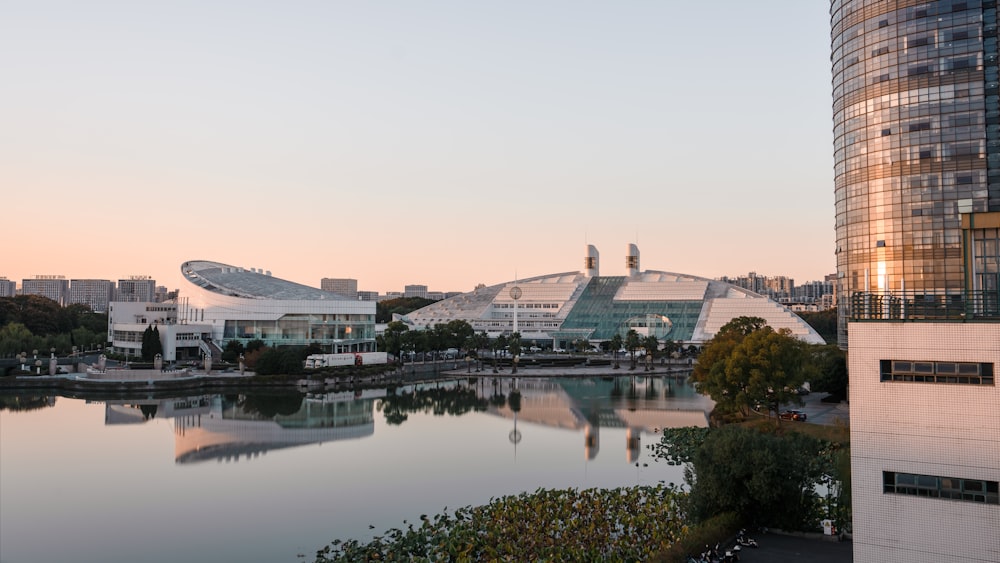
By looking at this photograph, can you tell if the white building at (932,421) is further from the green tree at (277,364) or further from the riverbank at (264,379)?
the green tree at (277,364)

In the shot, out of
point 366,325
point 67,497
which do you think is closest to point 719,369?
point 67,497

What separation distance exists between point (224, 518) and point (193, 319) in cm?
6494

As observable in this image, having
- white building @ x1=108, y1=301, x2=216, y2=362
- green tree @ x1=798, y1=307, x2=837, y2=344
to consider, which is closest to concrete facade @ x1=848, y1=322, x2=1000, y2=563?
white building @ x1=108, y1=301, x2=216, y2=362

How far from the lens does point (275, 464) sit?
111 feet

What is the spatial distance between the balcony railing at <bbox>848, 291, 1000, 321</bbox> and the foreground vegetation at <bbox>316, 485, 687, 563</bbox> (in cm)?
883

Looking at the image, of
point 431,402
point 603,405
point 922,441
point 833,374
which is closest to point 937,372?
point 922,441

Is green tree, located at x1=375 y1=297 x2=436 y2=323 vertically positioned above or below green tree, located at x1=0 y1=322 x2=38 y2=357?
above

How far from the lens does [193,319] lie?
277 feet

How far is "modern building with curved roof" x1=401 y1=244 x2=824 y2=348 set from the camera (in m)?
98.8

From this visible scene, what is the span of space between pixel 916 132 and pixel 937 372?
5370cm

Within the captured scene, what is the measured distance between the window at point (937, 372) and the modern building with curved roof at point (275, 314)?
7262cm

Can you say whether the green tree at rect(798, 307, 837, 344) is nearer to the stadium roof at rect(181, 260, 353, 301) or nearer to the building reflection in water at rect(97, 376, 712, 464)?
the building reflection in water at rect(97, 376, 712, 464)

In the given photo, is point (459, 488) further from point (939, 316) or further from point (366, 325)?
point (366, 325)

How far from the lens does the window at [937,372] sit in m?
12.4
